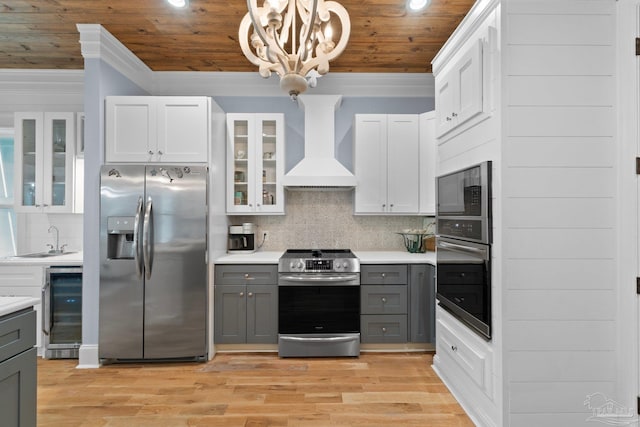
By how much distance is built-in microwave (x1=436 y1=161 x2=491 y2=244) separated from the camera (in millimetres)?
2125

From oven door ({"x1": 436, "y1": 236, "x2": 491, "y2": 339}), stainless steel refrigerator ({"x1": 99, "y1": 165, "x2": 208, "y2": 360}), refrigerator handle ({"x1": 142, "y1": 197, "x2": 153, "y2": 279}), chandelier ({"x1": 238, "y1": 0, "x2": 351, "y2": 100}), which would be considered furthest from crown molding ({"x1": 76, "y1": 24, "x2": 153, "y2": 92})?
oven door ({"x1": 436, "y1": 236, "x2": 491, "y2": 339})

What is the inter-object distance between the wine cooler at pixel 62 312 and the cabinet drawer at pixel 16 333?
6.16 feet

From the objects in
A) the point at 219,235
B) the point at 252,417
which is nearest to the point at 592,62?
the point at 252,417

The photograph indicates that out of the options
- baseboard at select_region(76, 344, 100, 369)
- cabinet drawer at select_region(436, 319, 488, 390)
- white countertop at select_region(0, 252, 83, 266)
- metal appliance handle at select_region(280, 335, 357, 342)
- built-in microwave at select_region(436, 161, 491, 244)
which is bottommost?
baseboard at select_region(76, 344, 100, 369)

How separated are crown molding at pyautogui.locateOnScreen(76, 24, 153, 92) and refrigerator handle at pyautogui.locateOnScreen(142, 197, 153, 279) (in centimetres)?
133

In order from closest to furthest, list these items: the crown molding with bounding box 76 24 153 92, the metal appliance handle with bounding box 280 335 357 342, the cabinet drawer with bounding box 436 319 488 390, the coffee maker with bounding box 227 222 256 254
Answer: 1. the cabinet drawer with bounding box 436 319 488 390
2. the crown molding with bounding box 76 24 153 92
3. the metal appliance handle with bounding box 280 335 357 342
4. the coffee maker with bounding box 227 222 256 254

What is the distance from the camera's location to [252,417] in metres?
2.46

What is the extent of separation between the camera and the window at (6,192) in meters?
4.12

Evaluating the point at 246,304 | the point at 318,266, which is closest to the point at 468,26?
the point at 318,266

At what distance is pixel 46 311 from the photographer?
3.36m

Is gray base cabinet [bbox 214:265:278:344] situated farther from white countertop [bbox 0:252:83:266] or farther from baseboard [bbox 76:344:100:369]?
white countertop [bbox 0:252:83:266]

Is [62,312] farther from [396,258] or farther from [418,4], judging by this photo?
[418,4]

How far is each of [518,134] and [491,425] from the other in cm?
164

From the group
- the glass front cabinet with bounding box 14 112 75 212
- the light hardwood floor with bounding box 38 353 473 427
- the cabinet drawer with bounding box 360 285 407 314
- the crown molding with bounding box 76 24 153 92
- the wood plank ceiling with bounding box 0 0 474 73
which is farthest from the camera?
the glass front cabinet with bounding box 14 112 75 212
